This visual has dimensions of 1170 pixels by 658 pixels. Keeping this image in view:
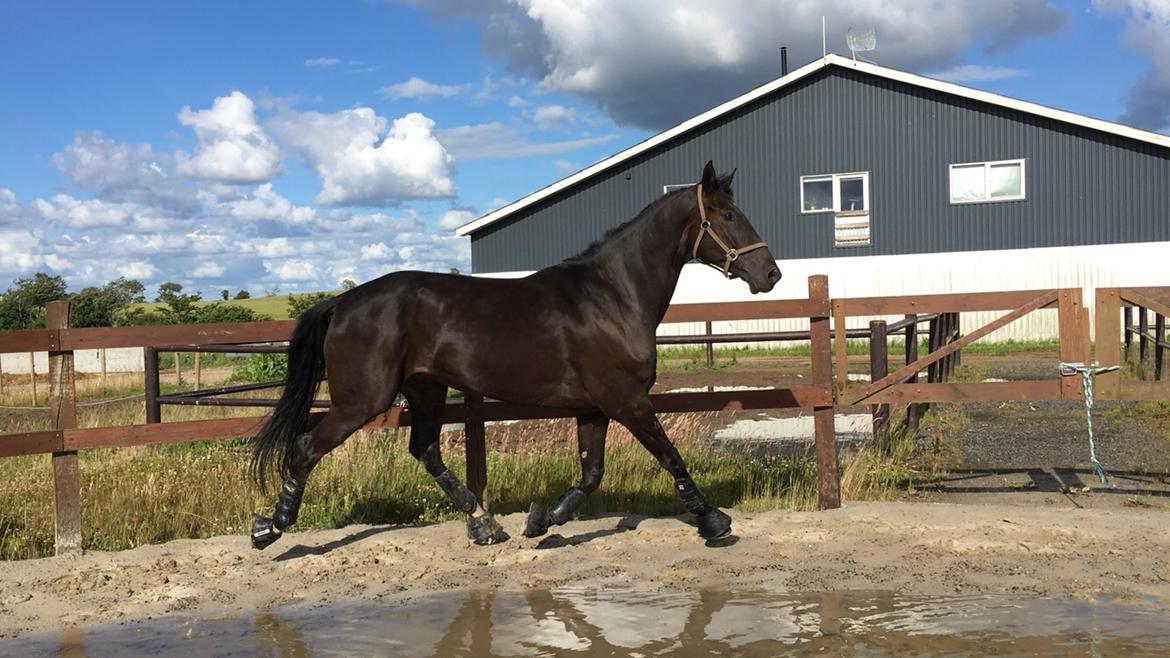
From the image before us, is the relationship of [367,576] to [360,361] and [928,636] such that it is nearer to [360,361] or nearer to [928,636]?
[360,361]

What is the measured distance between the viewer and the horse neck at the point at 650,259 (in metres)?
6.12

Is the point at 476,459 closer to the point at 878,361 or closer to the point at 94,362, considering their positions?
the point at 878,361

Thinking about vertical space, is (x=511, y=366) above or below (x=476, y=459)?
above

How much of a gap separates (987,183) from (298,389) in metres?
23.0

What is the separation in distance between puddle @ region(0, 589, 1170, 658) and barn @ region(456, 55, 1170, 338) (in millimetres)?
21140

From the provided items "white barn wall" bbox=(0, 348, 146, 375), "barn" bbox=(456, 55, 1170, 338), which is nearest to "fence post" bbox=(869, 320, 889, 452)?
"barn" bbox=(456, 55, 1170, 338)

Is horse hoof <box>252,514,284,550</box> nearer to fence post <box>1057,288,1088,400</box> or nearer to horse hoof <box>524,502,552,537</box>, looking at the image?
horse hoof <box>524,502,552,537</box>

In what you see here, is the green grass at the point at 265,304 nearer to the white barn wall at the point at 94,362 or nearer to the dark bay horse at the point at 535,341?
the white barn wall at the point at 94,362

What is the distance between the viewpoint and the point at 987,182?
25.5 m

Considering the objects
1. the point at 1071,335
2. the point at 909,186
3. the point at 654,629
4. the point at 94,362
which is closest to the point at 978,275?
the point at 909,186

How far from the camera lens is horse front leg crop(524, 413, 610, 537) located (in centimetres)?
625

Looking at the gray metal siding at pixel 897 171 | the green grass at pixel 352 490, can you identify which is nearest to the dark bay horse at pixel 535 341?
the green grass at pixel 352 490

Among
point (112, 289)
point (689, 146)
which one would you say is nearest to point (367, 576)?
point (689, 146)

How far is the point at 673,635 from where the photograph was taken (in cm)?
466
